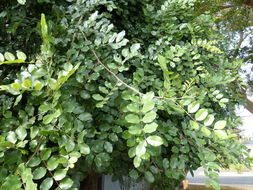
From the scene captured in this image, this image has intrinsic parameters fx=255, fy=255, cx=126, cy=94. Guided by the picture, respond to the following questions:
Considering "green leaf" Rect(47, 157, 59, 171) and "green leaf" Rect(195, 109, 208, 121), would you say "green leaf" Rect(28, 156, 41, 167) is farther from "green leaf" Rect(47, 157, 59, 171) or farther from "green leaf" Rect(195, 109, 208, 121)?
"green leaf" Rect(195, 109, 208, 121)

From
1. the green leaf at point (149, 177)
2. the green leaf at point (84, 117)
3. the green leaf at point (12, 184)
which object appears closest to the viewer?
the green leaf at point (12, 184)

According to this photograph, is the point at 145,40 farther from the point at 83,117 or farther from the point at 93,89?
the point at 83,117

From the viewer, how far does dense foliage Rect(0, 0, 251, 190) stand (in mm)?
494

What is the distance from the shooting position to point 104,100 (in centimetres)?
62

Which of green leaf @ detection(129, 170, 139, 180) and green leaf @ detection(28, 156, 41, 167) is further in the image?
green leaf @ detection(129, 170, 139, 180)

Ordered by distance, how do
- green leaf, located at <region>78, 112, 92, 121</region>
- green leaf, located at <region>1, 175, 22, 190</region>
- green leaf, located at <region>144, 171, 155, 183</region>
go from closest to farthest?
green leaf, located at <region>1, 175, 22, 190</region>
green leaf, located at <region>78, 112, 92, 121</region>
green leaf, located at <region>144, 171, 155, 183</region>

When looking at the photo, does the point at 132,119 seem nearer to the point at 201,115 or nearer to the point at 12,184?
the point at 201,115

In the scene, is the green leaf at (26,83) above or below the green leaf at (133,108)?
above

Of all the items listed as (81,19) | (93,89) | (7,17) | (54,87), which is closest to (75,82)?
(93,89)

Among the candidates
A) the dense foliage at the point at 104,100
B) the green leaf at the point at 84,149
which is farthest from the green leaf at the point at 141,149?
the green leaf at the point at 84,149

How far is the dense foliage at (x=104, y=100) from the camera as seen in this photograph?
494 millimetres

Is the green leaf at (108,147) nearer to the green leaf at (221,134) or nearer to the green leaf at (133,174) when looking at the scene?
the green leaf at (133,174)

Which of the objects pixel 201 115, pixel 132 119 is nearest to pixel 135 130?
pixel 132 119

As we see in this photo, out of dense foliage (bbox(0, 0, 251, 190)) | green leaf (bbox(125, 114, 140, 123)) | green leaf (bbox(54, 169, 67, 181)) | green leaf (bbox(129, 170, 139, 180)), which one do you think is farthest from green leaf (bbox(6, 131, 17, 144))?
green leaf (bbox(129, 170, 139, 180))
